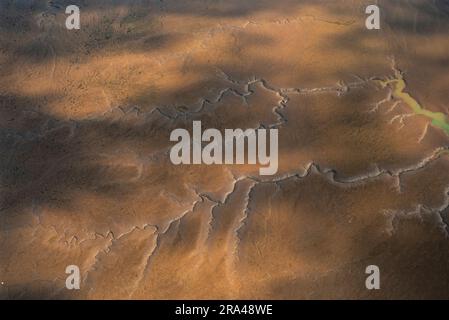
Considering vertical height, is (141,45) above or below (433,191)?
above

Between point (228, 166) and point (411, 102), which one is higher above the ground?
point (411, 102)

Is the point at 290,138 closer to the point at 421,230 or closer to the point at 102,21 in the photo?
the point at 421,230

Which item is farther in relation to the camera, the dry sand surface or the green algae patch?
the green algae patch

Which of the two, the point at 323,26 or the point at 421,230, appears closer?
the point at 421,230

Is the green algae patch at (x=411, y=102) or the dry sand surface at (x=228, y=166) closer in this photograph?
the dry sand surface at (x=228, y=166)

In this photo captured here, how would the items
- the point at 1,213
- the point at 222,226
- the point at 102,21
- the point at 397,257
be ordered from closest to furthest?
the point at 397,257
the point at 222,226
the point at 1,213
the point at 102,21

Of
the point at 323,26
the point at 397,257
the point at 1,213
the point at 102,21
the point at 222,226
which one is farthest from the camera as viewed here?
the point at 102,21

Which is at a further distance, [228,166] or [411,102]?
[411,102]

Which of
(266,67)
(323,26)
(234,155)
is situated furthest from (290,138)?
(323,26)
